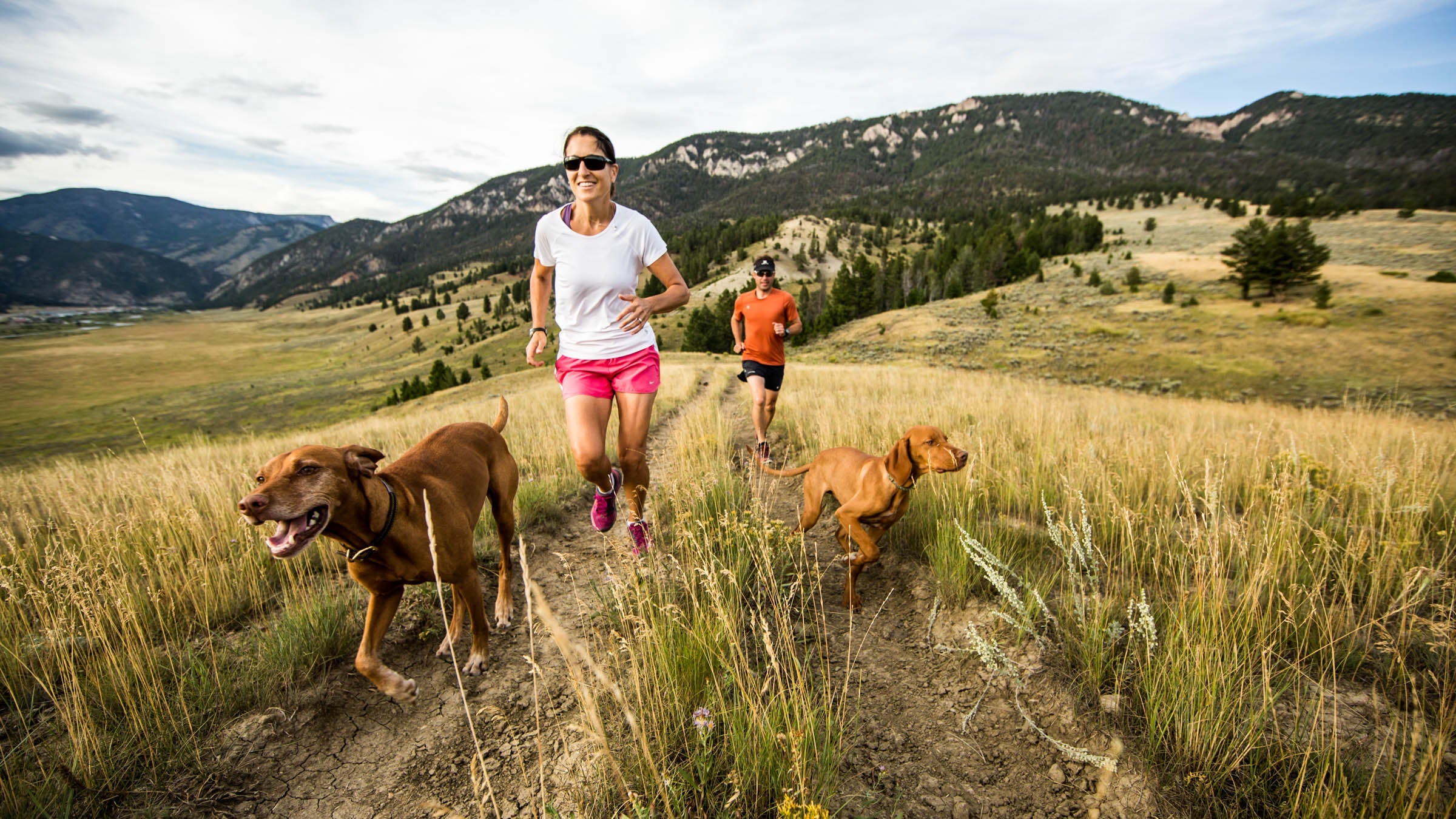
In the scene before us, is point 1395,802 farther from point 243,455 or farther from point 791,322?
point 243,455

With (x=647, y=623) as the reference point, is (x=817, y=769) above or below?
below

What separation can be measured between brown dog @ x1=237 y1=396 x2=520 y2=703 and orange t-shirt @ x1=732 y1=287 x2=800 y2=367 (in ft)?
14.1

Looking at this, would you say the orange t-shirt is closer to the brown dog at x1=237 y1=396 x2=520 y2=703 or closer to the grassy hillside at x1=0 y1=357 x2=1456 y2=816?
the grassy hillside at x1=0 y1=357 x2=1456 y2=816

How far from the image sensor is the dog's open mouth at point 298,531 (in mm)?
1958

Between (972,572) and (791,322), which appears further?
(791,322)

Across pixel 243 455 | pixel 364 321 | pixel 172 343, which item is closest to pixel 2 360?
pixel 172 343

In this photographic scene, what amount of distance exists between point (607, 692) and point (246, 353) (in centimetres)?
14517

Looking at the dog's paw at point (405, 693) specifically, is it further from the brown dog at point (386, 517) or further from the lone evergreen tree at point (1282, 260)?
the lone evergreen tree at point (1282, 260)

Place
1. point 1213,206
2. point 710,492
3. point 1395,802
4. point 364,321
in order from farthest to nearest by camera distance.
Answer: point 364,321
point 1213,206
point 710,492
point 1395,802

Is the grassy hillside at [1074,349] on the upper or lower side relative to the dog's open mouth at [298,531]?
lower

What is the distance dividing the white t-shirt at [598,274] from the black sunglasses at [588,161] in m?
0.31

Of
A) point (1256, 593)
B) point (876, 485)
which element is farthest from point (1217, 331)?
point (876, 485)

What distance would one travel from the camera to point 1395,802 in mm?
1526

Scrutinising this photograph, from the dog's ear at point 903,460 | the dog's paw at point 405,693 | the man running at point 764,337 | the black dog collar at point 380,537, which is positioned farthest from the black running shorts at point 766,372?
the dog's paw at point 405,693
